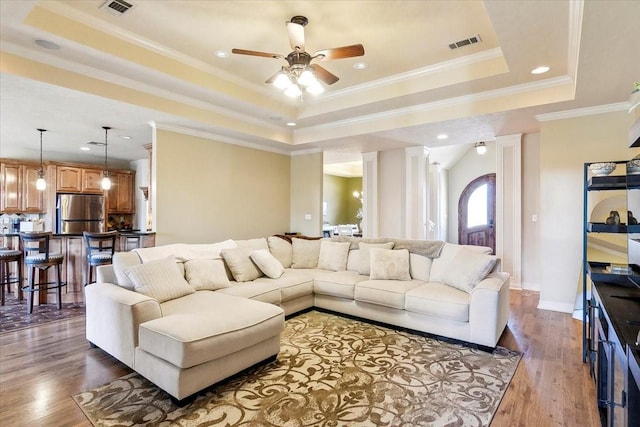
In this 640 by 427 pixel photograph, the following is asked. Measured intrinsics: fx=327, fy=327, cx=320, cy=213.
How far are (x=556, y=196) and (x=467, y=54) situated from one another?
2261 mm

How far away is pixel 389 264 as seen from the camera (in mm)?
3967

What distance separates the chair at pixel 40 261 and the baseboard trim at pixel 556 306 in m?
6.47

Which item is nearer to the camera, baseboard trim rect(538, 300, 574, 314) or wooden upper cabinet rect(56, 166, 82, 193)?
baseboard trim rect(538, 300, 574, 314)

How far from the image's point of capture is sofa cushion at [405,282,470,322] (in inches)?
123

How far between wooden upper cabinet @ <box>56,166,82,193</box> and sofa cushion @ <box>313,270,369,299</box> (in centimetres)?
689

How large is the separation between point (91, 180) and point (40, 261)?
4449 mm

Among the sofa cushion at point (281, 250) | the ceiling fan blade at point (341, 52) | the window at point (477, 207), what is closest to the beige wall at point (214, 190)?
the sofa cushion at point (281, 250)

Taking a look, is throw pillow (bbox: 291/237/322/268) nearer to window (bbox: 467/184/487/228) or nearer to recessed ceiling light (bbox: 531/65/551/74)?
recessed ceiling light (bbox: 531/65/551/74)

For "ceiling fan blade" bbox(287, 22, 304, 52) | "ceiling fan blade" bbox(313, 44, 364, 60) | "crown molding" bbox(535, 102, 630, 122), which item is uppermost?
"ceiling fan blade" bbox(287, 22, 304, 52)

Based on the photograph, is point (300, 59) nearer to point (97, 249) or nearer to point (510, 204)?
point (97, 249)

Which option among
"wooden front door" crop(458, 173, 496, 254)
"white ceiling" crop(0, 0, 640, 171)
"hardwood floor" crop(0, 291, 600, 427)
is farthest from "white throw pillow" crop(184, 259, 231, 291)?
"wooden front door" crop(458, 173, 496, 254)

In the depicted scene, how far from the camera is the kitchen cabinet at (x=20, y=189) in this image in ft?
23.2

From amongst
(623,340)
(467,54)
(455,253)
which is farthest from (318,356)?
(467,54)

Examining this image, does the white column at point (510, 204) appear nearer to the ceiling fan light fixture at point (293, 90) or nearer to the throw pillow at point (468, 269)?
the throw pillow at point (468, 269)
